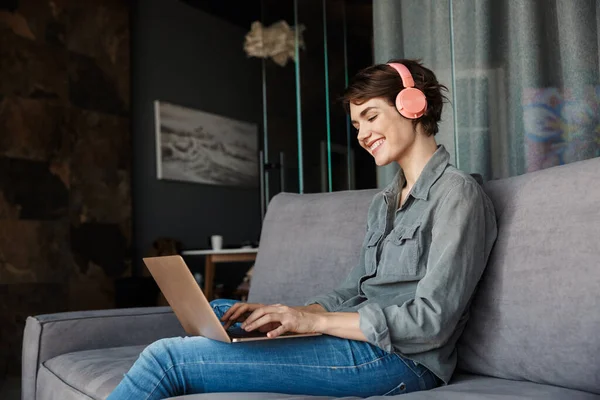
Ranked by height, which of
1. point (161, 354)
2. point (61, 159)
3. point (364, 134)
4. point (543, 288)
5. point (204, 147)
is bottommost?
point (161, 354)

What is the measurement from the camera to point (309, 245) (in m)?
1.98

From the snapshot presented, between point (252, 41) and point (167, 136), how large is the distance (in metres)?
1.11

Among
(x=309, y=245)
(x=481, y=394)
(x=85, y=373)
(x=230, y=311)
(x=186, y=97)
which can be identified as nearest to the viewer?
(x=481, y=394)

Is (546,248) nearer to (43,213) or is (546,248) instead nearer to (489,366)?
(489,366)

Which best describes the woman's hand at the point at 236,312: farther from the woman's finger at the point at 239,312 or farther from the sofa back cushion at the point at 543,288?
the sofa back cushion at the point at 543,288

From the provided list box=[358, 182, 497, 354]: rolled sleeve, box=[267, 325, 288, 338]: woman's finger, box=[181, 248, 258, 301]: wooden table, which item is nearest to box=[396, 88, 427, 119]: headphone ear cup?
box=[358, 182, 497, 354]: rolled sleeve

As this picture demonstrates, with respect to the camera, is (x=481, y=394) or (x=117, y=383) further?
(x=117, y=383)

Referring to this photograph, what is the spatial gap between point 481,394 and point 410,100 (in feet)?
2.10

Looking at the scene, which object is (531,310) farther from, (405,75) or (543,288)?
(405,75)

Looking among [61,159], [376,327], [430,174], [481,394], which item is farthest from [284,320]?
[61,159]

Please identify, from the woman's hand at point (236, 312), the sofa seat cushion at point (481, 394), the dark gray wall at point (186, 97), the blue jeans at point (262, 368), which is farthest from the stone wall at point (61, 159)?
the sofa seat cushion at point (481, 394)

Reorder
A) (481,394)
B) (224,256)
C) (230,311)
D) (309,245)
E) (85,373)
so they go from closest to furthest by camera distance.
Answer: (481,394) < (230,311) < (85,373) < (309,245) < (224,256)

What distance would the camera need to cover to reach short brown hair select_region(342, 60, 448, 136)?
1500 mm

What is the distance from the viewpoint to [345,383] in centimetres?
127
